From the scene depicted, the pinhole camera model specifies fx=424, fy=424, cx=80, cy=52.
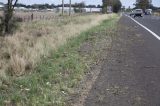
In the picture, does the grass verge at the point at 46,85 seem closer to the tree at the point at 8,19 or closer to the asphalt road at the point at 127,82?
the asphalt road at the point at 127,82

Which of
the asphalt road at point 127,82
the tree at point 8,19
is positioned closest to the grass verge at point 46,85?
the asphalt road at point 127,82

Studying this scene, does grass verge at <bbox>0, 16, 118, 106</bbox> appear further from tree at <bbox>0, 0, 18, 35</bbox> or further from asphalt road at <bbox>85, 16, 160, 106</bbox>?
tree at <bbox>0, 0, 18, 35</bbox>

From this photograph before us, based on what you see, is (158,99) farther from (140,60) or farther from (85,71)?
(140,60)

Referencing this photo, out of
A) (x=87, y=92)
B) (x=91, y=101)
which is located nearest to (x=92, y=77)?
(x=87, y=92)

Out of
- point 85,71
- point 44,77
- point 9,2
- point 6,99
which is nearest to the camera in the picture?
point 6,99

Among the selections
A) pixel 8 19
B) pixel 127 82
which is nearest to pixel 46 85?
pixel 127 82

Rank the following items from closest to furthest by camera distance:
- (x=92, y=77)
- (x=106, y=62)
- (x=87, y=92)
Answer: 1. (x=87, y=92)
2. (x=92, y=77)
3. (x=106, y=62)

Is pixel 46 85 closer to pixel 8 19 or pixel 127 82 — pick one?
pixel 127 82

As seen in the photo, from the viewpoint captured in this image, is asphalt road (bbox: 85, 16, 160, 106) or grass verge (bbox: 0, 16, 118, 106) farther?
asphalt road (bbox: 85, 16, 160, 106)

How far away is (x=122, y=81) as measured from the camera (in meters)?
9.31

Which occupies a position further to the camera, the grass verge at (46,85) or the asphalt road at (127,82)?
the asphalt road at (127,82)

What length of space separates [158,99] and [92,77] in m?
2.47

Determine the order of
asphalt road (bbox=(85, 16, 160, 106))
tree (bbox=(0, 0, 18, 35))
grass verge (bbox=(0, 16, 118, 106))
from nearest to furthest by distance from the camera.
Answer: grass verge (bbox=(0, 16, 118, 106))
asphalt road (bbox=(85, 16, 160, 106))
tree (bbox=(0, 0, 18, 35))

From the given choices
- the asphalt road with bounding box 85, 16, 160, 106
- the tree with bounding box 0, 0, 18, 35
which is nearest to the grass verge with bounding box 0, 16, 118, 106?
the asphalt road with bounding box 85, 16, 160, 106
